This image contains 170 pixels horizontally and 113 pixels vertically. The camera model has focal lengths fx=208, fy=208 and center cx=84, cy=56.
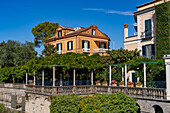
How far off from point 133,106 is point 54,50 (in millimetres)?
23754

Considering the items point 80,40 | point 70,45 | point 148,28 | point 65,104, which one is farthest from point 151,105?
point 70,45

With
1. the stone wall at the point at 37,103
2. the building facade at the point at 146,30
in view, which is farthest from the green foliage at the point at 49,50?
the building facade at the point at 146,30

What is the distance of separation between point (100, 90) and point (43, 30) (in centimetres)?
4074

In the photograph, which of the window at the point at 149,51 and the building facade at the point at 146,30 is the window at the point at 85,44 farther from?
the window at the point at 149,51

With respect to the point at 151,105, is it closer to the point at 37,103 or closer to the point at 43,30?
the point at 37,103

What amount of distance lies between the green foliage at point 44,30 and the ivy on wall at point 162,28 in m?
38.6

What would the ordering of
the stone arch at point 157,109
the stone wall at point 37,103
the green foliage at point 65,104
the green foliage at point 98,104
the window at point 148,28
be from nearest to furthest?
1. the green foliage at point 98,104
2. the stone arch at point 157,109
3. the green foliage at point 65,104
4. the stone wall at point 37,103
5. the window at point 148,28

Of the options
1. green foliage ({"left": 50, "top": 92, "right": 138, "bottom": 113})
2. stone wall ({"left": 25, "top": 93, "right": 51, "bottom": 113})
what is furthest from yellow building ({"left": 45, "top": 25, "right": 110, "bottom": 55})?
green foliage ({"left": 50, "top": 92, "right": 138, "bottom": 113})

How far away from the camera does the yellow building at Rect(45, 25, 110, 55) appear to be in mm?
33469

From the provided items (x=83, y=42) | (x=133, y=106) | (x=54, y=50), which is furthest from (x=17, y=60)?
(x=133, y=106)

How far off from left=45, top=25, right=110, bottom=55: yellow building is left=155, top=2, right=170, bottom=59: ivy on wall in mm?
9550

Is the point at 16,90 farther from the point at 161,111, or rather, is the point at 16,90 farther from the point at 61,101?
the point at 161,111

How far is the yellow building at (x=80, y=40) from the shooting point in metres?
33.5

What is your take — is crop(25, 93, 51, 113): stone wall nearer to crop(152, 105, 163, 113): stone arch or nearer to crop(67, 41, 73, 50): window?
crop(152, 105, 163, 113): stone arch
